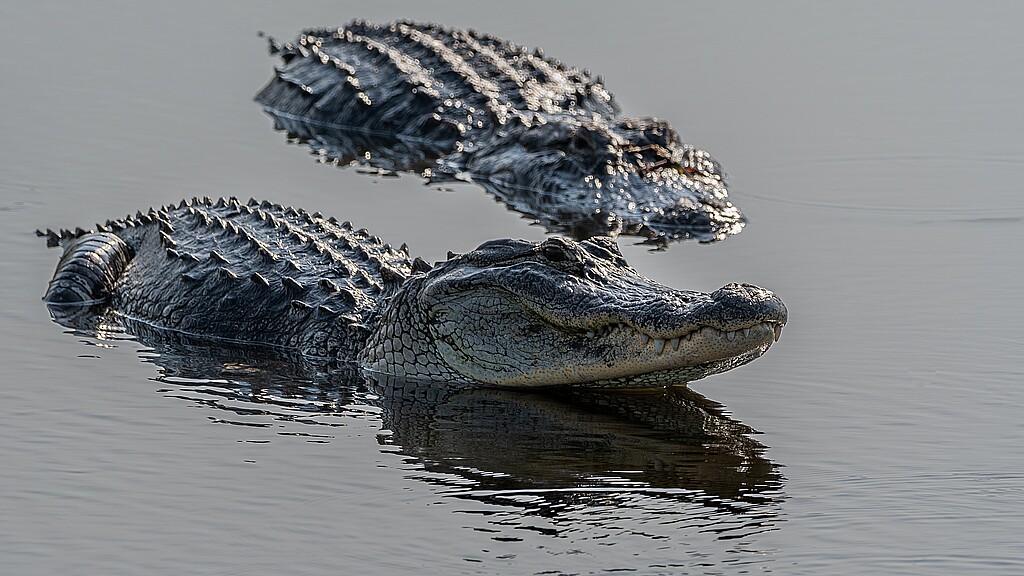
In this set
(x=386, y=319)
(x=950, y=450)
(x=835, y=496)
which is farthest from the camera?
(x=386, y=319)

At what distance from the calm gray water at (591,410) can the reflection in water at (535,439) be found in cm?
2

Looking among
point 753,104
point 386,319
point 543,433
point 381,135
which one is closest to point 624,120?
point 753,104

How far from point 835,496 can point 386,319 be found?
8.31 ft

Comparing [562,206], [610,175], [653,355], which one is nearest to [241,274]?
[653,355]

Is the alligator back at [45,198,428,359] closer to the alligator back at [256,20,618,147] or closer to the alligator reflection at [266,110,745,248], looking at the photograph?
the alligator reflection at [266,110,745,248]

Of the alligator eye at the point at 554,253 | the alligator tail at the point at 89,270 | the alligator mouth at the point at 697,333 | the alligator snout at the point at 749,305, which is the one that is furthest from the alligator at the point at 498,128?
the alligator snout at the point at 749,305

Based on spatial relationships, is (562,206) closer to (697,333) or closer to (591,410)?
(591,410)

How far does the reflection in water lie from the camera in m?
5.54

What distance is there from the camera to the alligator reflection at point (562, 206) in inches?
417

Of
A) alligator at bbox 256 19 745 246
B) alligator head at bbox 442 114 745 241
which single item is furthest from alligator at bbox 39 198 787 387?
alligator at bbox 256 19 745 246

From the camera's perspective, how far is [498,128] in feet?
43.1

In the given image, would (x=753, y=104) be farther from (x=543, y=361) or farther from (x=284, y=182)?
(x=543, y=361)

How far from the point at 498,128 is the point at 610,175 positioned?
5.64 feet

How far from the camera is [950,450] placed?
6.18 metres
